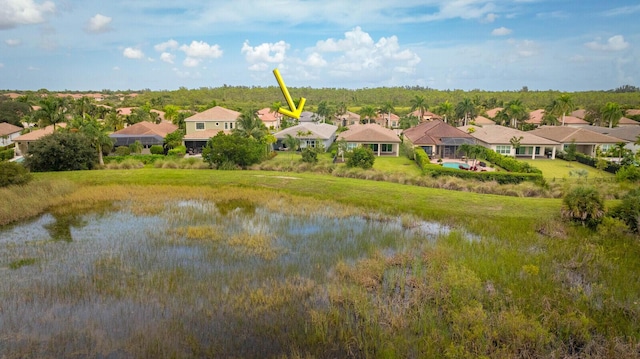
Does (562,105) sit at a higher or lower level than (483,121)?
higher

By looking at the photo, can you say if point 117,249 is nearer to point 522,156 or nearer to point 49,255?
point 49,255

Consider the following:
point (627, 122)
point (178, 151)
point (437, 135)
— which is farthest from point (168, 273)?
point (627, 122)

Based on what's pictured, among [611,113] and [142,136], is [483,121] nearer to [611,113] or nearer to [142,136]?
[611,113]

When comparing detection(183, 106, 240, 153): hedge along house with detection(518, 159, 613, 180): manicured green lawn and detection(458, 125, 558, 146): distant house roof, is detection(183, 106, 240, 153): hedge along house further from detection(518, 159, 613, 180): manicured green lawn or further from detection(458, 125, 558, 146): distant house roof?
detection(518, 159, 613, 180): manicured green lawn

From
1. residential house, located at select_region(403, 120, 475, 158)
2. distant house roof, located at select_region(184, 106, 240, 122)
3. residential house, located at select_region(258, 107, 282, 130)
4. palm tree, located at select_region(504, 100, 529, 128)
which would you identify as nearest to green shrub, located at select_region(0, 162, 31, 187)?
distant house roof, located at select_region(184, 106, 240, 122)

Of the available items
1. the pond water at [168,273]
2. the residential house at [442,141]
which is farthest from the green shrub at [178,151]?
the residential house at [442,141]

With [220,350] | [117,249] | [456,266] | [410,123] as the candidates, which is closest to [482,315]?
[456,266]
